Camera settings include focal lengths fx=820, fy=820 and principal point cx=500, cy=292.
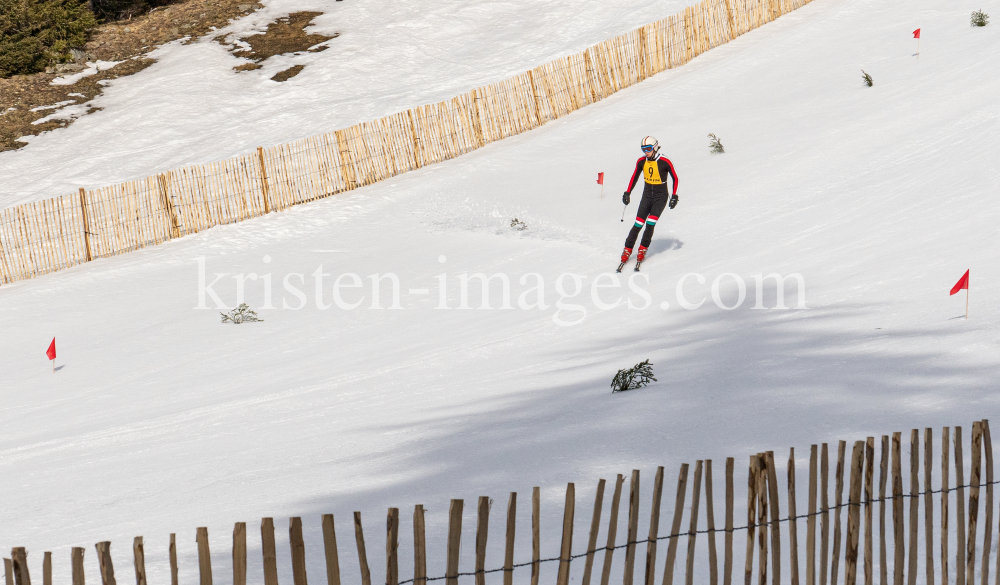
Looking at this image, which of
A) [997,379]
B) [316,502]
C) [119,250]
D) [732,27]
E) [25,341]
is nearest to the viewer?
[316,502]

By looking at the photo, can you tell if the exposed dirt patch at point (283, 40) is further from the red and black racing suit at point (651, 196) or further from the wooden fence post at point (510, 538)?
the wooden fence post at point (510, 538)

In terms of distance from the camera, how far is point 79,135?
71.7ft

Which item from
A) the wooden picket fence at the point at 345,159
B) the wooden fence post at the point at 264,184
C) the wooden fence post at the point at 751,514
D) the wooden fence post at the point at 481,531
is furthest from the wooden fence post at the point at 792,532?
the wooden fence post at the point at 264,184

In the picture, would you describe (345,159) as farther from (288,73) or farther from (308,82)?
(288,73)

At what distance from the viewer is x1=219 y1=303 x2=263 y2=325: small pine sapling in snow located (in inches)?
433

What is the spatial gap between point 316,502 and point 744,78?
49.5 feet

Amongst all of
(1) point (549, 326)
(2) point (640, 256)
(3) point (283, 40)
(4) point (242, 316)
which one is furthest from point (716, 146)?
(3) point (283, 40)

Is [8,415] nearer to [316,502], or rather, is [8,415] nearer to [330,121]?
[316,502]

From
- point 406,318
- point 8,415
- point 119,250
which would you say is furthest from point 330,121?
point 8,415

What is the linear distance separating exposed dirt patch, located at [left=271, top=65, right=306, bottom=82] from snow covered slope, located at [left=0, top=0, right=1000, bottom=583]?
10.2 metres

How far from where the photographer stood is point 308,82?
939 inches

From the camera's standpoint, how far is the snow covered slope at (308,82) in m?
20.5

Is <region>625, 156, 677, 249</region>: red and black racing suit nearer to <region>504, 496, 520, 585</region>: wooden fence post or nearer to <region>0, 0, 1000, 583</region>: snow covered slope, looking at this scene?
<region>0, 0, 1000, 583</region>: snow covered slope

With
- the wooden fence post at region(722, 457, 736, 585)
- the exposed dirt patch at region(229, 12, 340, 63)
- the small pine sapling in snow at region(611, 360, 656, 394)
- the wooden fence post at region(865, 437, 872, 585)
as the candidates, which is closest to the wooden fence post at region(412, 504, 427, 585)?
the wooden fence post at region(722, 457, 736, 585)
